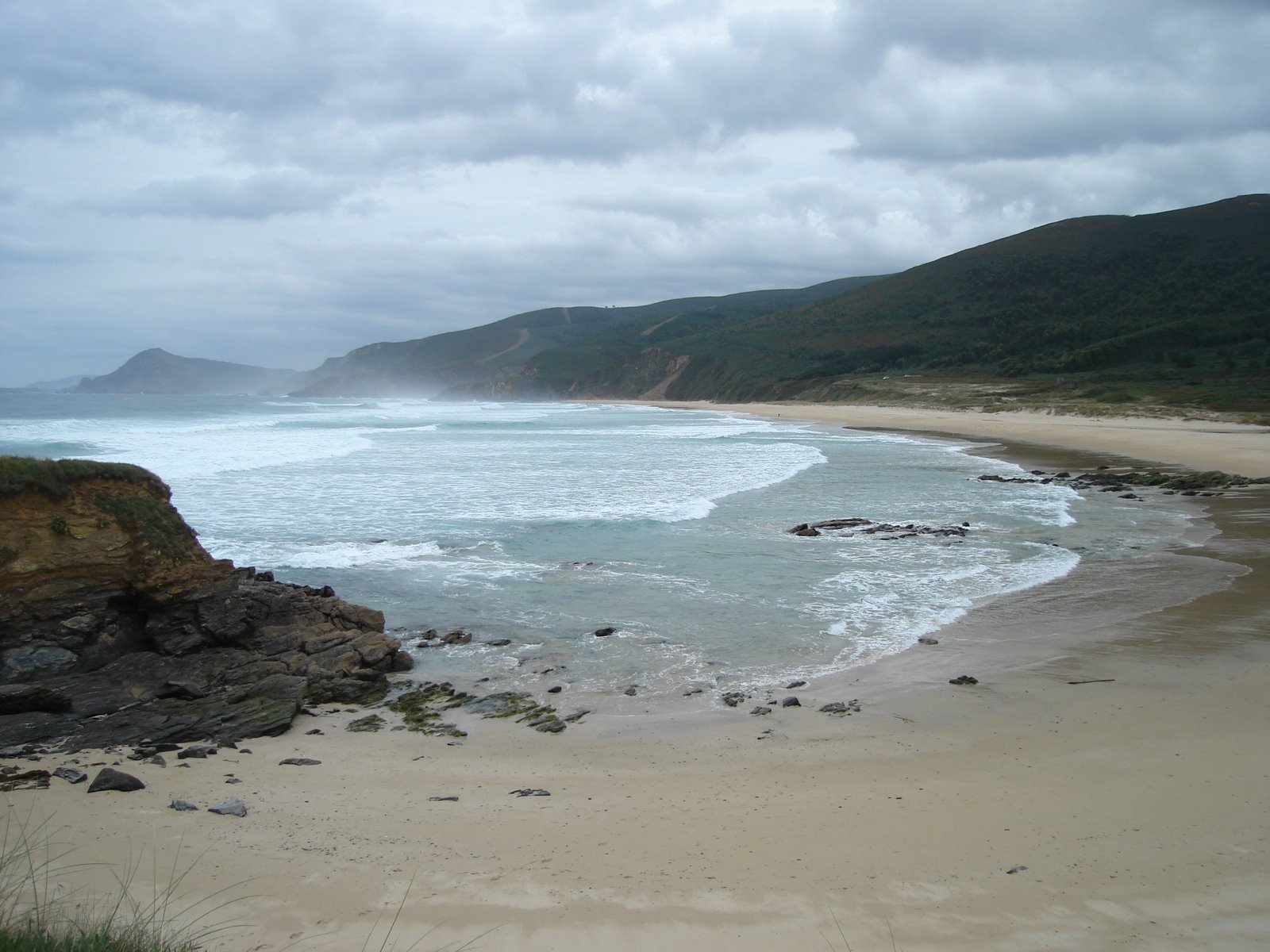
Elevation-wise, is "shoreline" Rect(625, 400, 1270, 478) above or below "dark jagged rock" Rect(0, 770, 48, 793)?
above

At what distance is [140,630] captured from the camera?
841 centimetres

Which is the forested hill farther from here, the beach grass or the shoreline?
the beach grass

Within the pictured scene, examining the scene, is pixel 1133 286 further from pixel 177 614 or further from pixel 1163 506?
pixel 177 614

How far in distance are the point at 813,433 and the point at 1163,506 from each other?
26699 millimetres

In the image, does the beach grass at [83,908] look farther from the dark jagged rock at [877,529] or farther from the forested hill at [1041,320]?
the forested hill at [1041,320]

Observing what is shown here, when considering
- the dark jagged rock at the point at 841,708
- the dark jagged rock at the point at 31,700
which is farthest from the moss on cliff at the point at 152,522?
the dark jagged rock at the point at 841,708

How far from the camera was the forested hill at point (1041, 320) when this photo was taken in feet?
219

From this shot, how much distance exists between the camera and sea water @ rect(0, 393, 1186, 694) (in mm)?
9039

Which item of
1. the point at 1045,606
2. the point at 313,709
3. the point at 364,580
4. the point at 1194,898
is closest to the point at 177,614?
the point at 313,709

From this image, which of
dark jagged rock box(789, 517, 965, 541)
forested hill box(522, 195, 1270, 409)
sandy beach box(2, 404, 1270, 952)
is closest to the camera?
sandy beach box(2, 404, 1270, 952)

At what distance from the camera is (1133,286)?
88438 millimetres

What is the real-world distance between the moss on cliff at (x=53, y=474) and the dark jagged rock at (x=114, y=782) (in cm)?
376

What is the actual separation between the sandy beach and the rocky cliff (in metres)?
0.62

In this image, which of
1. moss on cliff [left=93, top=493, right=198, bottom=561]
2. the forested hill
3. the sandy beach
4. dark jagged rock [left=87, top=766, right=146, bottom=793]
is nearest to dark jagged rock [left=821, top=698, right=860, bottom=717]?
the sandy beach
